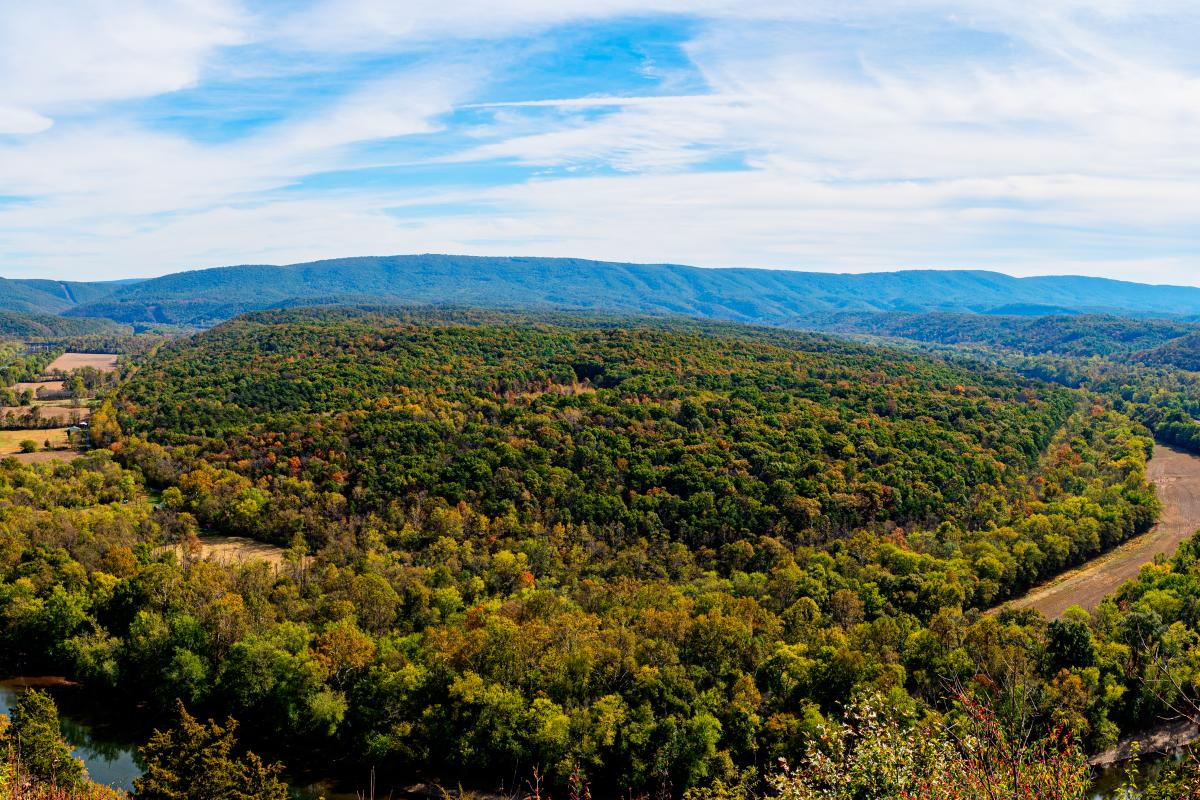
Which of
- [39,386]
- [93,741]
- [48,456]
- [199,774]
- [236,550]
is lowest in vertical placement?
[93,741]

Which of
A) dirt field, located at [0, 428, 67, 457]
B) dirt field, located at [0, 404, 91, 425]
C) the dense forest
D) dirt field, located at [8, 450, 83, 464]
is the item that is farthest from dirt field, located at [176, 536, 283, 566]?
dirt field, located at [0, 404, 91, 425]

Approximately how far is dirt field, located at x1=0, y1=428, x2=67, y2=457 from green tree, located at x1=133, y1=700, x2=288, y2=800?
265ft

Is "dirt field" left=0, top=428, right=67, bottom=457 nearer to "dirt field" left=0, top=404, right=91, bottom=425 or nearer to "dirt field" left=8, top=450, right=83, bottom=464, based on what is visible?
"dirt field" left=8, top=450, right=83, bottom=464

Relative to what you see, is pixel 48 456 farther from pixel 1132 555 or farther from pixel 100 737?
pixel 1132 555

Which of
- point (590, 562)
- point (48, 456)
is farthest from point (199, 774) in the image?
point (48, 456)

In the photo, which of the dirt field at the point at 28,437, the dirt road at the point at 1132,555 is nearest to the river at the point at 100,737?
the dirt road at the point at 1132,555

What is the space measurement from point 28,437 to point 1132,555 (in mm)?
132154

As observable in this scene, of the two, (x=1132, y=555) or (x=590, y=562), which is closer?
(x=590, y=562)

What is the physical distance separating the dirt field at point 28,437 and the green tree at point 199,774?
265 ft

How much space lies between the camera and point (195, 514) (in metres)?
71.9

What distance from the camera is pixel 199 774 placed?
94.2ft

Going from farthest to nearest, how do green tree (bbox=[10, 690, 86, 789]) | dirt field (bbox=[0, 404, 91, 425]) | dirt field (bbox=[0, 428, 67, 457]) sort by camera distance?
dirt field (bbox=[0, 404, 91, 425]) < dirt field (bbox=[0, 428, 67, 457]) < green tree (bbox=[10, 690, 86, 789])

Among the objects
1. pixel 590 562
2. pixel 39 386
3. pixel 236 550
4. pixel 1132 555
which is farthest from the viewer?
pixel 39 386

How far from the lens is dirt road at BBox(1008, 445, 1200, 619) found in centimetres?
6164
